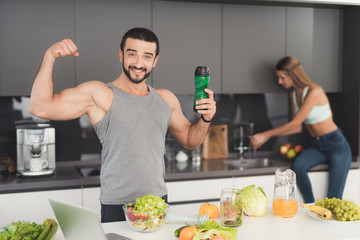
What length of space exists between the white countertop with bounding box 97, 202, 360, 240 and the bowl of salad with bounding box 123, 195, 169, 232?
1.5 inches

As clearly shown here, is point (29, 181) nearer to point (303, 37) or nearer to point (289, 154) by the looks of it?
point (289, 154)

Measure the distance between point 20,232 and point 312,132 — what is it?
280cm

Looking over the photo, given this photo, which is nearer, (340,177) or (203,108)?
(203,108)

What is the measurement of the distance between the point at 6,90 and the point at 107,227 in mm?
1701

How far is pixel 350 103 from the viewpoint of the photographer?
12.9 ft

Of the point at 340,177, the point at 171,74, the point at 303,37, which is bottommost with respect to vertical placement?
the point at 340,177

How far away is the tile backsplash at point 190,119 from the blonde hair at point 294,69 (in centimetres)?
45

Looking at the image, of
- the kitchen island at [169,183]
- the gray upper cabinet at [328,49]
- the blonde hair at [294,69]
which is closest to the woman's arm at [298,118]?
the blonde hair at [294,69]

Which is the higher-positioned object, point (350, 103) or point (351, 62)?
point (351, 62)

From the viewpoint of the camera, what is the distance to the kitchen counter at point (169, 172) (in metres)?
2.94

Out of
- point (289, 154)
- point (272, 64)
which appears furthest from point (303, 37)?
point (289, 154)

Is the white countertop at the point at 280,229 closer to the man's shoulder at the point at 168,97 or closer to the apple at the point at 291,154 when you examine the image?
the man's shoulder at the point at 168,97

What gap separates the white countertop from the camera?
1.77m

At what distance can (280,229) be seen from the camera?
186 centimetres
